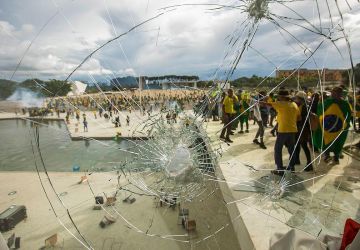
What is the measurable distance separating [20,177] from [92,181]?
3695mm

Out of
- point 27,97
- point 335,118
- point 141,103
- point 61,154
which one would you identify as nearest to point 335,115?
point 335,118

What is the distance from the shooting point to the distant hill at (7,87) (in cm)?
313

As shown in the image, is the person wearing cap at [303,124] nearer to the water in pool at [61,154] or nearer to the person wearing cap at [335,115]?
the person wearing cap at [335,115]

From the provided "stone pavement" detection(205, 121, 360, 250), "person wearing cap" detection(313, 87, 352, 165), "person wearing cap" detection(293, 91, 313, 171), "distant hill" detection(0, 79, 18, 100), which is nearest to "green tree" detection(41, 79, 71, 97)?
"distant hill" detection(0, 79, 18, 100)

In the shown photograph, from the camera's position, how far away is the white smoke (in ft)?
12.5

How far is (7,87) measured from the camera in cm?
331

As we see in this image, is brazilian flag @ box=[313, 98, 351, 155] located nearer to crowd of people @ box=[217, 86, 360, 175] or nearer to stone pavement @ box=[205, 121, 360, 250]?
crowd of people @ box=[217, 86, 360, 175]

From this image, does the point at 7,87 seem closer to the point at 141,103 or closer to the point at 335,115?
the point at 141,103

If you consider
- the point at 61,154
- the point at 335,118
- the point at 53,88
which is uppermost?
the point at 53,88

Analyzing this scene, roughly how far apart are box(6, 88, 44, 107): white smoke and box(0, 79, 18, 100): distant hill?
14 cm

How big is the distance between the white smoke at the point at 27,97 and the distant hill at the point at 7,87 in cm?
14

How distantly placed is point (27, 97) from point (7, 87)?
0.73 metres

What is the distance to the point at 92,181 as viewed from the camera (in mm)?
8703

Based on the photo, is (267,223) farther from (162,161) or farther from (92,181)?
(92,181)
